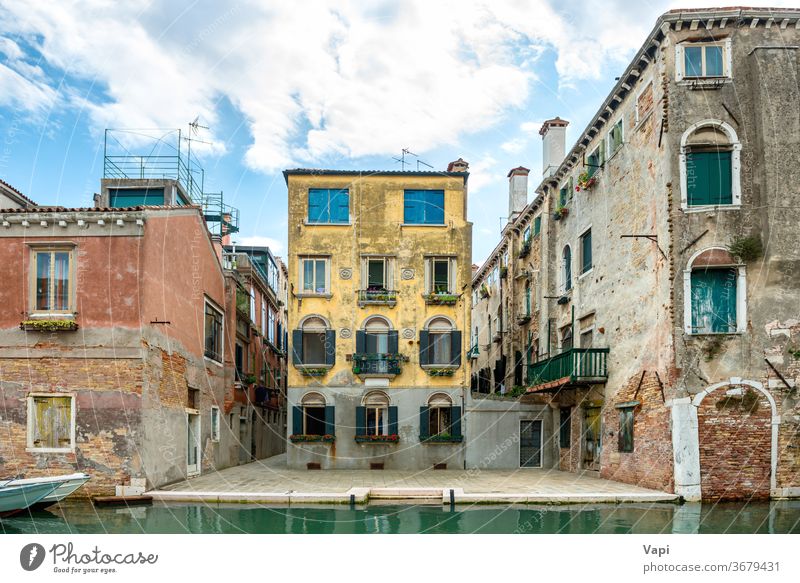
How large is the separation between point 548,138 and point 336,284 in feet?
29.3

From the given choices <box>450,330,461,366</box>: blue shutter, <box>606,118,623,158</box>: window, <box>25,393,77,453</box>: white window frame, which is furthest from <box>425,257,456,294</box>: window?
<box>25,393,77,453</box>: white window frame

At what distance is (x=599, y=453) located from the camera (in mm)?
20156

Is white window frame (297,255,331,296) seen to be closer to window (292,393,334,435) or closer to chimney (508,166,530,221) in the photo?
window (292,393,334,435)

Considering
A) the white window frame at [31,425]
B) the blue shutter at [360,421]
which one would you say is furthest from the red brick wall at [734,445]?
the white window frame at [31,425]

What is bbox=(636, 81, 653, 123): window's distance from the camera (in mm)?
17188

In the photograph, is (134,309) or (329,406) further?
(329,406)

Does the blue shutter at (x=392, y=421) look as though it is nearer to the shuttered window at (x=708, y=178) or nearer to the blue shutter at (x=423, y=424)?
the blue shutter at (x=423, y=424)

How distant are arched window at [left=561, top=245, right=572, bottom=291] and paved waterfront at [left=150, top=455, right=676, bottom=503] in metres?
5.87

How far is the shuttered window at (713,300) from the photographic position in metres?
15.8

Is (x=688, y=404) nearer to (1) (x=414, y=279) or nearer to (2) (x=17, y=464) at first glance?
(1) (x=414, y=279)

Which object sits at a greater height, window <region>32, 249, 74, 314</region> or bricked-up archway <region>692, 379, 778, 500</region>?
window <region>32, 249, 74, 314</region>

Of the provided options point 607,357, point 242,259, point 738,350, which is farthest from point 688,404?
point 242,259
